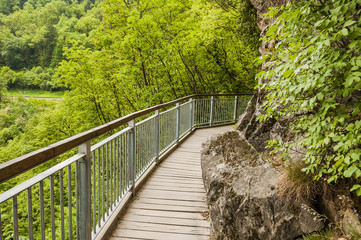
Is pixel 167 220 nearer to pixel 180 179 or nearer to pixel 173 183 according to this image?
pixel 173 183

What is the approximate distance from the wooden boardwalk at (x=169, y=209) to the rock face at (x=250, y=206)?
1.38ft

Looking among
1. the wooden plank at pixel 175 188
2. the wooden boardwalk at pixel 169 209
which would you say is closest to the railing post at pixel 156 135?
the wooden boardwalk at pixel 169 209

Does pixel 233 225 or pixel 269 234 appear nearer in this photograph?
pixel 269 234

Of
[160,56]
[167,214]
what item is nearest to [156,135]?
[167,214]

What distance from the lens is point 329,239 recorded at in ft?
8.07

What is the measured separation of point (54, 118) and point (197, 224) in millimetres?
16856

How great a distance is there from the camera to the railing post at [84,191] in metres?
2.31

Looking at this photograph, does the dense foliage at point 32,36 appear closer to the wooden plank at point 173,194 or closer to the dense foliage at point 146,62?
the dense foliage at point 146,62

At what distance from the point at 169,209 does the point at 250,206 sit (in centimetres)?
137

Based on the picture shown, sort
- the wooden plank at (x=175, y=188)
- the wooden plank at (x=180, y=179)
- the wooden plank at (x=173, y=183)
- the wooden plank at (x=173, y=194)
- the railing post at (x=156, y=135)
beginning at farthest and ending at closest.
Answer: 1. the railing post at (x=156, y=135)
2. the wooden plank at (x=180, y=179)
3. the wooden plank at (x=173, y=183)
4. the wooden plank at (x=175, y=188)
5. the wooden plank at (x=173, y=194)

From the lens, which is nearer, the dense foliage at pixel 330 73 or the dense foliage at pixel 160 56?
the dense foliage at pixel 330 73

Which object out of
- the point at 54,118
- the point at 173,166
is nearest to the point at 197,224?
the point at 173,166

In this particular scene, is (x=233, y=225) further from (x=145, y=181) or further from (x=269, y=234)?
(x=145, y=181)

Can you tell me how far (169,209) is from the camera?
3.85m
